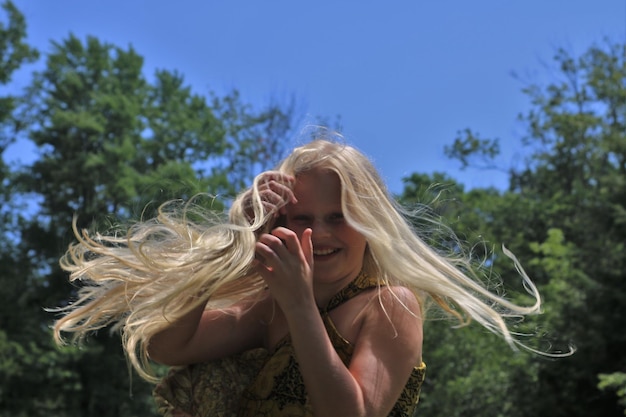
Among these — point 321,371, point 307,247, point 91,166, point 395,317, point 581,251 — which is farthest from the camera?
point 91,166

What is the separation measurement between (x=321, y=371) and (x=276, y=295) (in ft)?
0.66

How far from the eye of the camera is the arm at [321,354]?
1.84m

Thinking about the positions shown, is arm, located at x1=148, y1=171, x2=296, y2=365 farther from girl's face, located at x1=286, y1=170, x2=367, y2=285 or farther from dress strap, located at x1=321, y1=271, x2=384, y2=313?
dress strap, located at x1=321, y1=271, x2=384, y2=313

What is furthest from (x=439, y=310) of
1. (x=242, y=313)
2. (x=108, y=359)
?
(x=108, y=359)

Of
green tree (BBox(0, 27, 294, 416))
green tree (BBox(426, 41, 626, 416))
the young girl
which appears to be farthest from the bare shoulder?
green tree (BBox(0, 27, 294, 416))

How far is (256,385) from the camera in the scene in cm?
218

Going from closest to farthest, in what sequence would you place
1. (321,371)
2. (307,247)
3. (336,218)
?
(321,371)
(307,247)
(336,218)

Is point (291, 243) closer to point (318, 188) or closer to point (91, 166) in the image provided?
point (318, 188)

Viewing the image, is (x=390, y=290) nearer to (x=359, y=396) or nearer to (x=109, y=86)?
(x=359, y=396)

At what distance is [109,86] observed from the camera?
91.1ft

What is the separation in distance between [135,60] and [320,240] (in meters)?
28.0

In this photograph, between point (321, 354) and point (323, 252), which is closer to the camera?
point (321, 354)

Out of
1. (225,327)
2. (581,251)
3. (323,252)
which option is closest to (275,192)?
(323,252)

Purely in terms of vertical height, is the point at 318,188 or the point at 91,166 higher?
the point at 91,166
